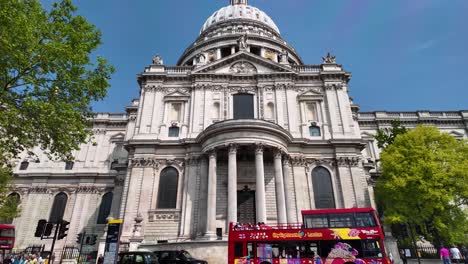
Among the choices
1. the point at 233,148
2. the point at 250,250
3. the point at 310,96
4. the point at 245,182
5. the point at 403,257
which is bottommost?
the point at 403,257

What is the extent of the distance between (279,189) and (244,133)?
18.7 ft

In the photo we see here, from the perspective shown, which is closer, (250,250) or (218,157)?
(250,250)

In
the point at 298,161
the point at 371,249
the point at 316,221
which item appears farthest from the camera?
the point at 298,161

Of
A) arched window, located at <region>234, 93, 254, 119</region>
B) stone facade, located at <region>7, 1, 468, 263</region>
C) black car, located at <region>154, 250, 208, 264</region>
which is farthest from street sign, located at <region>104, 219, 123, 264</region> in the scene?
arched window, located at <region>234, 93, 254, 119</region>

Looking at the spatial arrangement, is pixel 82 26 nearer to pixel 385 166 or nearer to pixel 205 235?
pixel 205 235

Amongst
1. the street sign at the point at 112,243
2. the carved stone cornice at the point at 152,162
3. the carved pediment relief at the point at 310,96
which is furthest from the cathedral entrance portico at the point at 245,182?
the carved pediment relief at the point at 310,96

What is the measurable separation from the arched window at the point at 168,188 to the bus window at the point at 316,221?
13.9 metres

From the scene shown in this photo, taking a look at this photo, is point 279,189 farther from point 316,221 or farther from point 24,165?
point 24,165

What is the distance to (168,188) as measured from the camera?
87.0 feet

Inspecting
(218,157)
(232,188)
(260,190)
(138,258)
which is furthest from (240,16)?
(138,258)

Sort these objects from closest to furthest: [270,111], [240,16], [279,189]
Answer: [279,189] → [270,111] → [240,16]

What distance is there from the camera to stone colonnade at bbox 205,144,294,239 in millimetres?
21953

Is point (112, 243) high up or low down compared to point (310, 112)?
down

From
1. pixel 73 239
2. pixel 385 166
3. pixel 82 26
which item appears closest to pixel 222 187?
pixel 385 166
